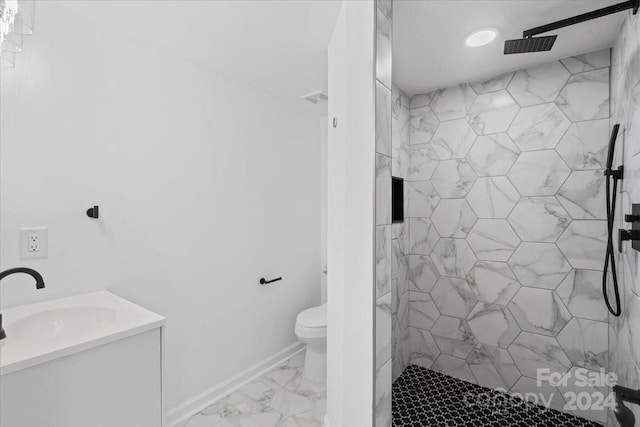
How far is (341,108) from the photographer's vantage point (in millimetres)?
1585

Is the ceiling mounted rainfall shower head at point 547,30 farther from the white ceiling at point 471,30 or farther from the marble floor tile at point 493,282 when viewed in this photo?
the marble floor tile at point 493,282

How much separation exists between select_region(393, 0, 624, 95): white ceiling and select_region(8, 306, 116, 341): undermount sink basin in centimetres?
199

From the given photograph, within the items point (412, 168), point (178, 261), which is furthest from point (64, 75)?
point (412, 168)

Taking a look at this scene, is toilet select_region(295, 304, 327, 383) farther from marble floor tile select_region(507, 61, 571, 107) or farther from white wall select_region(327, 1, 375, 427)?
marble floor tile select_region(507, 61, 571, 107)

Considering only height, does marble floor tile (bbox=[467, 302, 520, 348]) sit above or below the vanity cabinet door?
below

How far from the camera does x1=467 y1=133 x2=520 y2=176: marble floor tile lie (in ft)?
7.04

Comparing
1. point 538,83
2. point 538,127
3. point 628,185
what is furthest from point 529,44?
point 628,185

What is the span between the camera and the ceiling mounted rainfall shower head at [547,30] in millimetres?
1365

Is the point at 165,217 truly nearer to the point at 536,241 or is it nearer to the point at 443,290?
the point at 443,290

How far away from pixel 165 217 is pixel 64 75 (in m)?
0.85

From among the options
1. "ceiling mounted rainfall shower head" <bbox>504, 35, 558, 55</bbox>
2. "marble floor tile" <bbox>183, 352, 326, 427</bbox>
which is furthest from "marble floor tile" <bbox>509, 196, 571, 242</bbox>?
"marble floor tile" <bbox>183, 352, 326, 427</bbox>

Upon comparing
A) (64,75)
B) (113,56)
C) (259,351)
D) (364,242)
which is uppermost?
(113,56)

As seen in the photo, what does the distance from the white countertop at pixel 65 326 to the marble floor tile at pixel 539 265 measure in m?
2.22

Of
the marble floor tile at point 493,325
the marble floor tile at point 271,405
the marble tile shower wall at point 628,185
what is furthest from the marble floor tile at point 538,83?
the marble floor tile at point 271,405
